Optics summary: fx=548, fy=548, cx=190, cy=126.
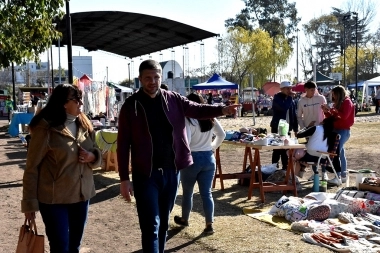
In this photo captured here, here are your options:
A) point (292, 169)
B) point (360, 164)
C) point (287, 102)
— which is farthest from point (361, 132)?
point (292, 169)

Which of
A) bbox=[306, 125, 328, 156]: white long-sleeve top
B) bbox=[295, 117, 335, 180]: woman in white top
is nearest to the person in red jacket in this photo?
bbox=[295, 117, 335, 180]: woman in white top

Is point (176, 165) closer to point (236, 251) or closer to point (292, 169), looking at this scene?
point (236, 251)

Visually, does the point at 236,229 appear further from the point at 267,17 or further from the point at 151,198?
the point at 267,17

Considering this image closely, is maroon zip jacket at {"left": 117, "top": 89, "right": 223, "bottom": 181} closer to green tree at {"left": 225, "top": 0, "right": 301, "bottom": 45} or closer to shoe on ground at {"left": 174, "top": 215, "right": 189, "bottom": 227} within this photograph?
shoe on ground at {"left": 174, "top": 215, "right": 189, "bottom": 227}

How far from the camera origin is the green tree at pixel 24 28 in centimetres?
759

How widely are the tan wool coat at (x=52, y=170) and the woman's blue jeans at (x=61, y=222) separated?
60mm

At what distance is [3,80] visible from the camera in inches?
3280

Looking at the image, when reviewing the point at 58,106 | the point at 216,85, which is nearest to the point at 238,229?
the point at 58,106

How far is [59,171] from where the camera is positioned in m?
3.99

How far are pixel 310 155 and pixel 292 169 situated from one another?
30.5 inches

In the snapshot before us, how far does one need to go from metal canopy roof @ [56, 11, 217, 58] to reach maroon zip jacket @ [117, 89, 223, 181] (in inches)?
535

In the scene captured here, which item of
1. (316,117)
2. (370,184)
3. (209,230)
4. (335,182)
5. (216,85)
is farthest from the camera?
(216,85)

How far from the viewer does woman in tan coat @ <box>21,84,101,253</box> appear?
3.92 metres

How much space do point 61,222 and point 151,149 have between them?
837 millimetres
